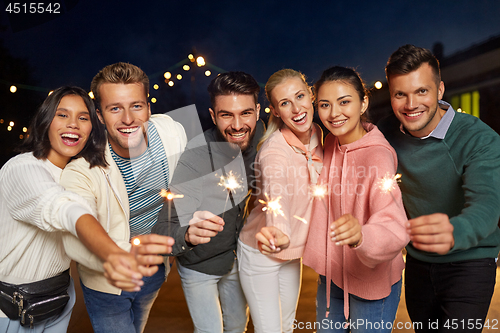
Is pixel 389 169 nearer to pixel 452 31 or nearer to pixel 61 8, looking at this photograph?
pixel 61 8

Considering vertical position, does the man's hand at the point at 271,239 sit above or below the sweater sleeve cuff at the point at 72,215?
below

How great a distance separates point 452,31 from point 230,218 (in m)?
3.40

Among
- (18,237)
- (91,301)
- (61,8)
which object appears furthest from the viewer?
(61,8)

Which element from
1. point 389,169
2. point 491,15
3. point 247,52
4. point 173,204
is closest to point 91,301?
point 173,204

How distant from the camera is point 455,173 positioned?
1.28 m

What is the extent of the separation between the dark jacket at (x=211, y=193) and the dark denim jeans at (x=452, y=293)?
36.3 inches

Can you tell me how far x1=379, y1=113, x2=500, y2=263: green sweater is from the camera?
3.83 ft

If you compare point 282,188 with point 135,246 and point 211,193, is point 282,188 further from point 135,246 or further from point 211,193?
point 135,246

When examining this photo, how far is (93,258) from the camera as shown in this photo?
116 cm

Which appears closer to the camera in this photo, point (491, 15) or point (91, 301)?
point (91, 301)

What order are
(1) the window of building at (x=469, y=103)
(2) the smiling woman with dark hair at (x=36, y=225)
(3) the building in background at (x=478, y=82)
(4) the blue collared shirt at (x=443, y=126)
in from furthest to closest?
(1) the window of building at (x=469, y=103) < (3) the building in background at (x=478, y=82) < (4) the blue collared shirt at (x=443, y=126) < (2) the smiling woman with dark hair at (x=36, y=225)

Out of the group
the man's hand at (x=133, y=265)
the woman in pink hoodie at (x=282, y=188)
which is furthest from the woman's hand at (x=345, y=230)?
the man's hand at (x=133, y=265)

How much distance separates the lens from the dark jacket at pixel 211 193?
142 cm

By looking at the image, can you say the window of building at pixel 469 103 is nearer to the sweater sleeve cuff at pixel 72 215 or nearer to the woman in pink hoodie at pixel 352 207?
the woman in pink hoodie at pixel 352 207
